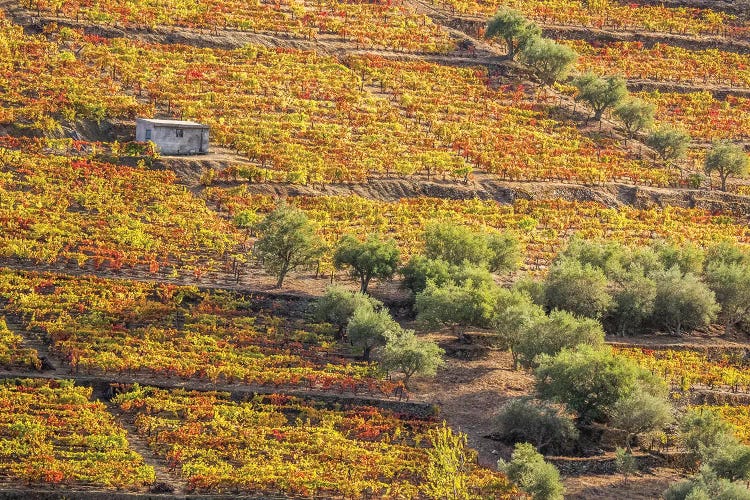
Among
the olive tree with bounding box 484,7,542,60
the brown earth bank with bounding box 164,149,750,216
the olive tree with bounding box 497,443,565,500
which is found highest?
the olive tree with bounding box 484,7,542,60

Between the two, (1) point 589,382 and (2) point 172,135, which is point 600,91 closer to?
(2) point 172,135

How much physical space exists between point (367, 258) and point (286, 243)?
458 cm

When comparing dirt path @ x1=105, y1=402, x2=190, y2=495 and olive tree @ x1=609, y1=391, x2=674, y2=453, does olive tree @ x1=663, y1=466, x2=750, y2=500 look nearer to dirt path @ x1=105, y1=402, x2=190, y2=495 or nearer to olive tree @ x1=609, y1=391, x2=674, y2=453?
olive tree @ x1=609, y1=391, x2=674, y2=453

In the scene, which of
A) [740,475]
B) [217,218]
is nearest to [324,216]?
[217,218]

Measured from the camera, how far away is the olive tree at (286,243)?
82688 mm

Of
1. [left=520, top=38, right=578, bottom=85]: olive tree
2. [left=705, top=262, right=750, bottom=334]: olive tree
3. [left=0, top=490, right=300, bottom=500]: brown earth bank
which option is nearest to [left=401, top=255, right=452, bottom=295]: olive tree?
[left=705, top=262, right=750, bottom=334]: olive tree

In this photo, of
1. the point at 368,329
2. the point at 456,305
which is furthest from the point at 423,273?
the point at 368,329

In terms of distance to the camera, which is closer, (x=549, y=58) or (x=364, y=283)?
(x=364, y=283)

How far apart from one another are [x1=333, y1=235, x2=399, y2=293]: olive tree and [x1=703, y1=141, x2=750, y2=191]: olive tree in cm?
3491

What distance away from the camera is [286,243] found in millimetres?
82750

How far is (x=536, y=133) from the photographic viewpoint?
113m

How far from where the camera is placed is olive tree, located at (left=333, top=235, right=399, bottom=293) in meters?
83.2

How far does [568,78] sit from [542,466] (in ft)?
212

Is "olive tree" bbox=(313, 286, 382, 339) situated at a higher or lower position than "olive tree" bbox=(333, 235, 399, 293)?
lower
